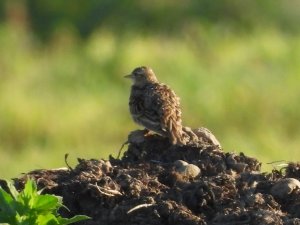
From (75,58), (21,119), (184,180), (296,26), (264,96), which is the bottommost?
(184,180)

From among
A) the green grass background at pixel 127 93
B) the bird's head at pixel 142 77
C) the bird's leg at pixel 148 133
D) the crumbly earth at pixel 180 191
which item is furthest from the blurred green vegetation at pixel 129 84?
the crumbly earth at pixel 180 191

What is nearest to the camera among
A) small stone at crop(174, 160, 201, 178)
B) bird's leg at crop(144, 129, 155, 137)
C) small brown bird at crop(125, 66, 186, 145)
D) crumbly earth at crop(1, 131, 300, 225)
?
crumbly earth at crop(1, 131, 300, 225)

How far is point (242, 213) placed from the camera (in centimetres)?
589

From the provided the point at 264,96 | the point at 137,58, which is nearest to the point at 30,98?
the point at 137,58

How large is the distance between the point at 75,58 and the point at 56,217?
1279cm

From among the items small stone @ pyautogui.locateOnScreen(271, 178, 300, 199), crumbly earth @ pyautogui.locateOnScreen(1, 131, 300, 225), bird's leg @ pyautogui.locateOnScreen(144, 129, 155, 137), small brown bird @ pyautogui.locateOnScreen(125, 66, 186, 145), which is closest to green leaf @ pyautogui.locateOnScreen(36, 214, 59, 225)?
crumbly earth @ pyautogui.locateOnScreen(1, 131, 300, 225)

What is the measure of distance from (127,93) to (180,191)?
406 inches

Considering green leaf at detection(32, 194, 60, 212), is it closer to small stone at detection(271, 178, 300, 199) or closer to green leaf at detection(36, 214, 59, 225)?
green leaf at detection(36, 214, 59, 225)

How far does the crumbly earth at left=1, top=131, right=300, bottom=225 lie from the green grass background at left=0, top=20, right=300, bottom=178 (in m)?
5.82

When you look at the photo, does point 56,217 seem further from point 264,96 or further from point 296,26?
point 296,26

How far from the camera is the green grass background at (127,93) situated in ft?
48.6

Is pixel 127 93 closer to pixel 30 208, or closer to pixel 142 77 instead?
pixel 142 77

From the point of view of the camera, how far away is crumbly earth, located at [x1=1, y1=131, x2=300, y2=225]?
5.95 metres

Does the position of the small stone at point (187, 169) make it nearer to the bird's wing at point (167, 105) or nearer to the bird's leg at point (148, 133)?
the bird's leg at point (148, 133)
